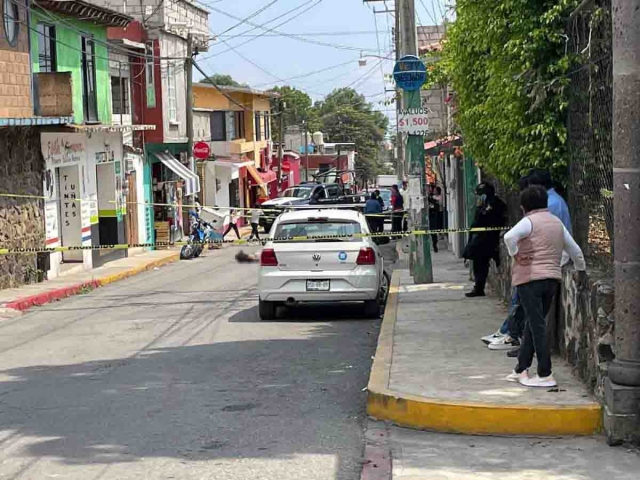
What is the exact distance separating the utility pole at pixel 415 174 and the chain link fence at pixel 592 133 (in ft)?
23.8

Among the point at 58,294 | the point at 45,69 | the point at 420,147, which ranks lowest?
the point at 58,294

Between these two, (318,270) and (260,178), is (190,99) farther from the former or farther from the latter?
(318,270)

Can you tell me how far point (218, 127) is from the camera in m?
58.4

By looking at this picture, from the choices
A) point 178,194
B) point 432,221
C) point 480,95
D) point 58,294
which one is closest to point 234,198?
point 178,194

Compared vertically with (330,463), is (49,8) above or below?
above

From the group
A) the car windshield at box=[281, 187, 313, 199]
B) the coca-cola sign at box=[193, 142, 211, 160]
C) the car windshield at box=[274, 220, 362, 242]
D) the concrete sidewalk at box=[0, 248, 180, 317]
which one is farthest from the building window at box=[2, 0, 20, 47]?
the car windshield at box=[281, 187, 313, 199]

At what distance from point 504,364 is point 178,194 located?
107 feet

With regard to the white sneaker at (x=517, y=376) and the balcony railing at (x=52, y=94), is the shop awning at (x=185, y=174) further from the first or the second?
the white sneaker at (x=517, y=376)

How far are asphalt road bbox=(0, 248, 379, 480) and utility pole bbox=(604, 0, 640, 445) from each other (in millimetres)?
1906

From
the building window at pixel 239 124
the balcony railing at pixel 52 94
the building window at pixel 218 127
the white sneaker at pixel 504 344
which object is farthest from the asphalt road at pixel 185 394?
the building window at pixel 239 124

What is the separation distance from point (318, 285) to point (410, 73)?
14.9ft

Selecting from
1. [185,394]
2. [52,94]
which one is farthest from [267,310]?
[52,94]

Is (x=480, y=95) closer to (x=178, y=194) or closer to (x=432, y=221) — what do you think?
(x=432, y=221)

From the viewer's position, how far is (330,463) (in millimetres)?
7371
